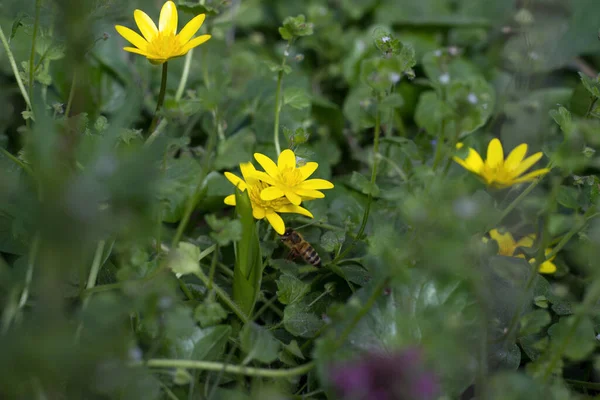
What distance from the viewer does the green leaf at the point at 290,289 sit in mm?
1050

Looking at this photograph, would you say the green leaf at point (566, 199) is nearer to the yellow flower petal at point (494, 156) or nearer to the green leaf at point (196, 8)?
the yellow flower petal at point (494, 156)

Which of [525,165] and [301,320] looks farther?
[525,165]

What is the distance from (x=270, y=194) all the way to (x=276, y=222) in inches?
2.2

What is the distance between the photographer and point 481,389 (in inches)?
33.0

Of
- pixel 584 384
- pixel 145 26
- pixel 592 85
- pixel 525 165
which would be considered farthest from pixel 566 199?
pixel 145 26

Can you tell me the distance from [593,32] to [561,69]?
0.15m

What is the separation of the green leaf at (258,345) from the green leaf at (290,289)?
0.50ft

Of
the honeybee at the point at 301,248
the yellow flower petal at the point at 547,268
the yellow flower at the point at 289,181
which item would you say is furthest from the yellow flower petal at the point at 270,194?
the yellow flower petal at the point at 547,268

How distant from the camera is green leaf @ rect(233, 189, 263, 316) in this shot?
39.8 inches

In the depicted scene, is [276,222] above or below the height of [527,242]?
above

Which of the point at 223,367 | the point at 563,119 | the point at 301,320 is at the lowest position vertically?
the point at 301,320

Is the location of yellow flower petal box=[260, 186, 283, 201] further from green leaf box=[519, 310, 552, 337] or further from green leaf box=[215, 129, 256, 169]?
green leaf box=[519, 310, 552, 337]

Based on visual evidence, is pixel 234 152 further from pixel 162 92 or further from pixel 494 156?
pixel 494 156

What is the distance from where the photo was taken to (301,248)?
3.63 feet
